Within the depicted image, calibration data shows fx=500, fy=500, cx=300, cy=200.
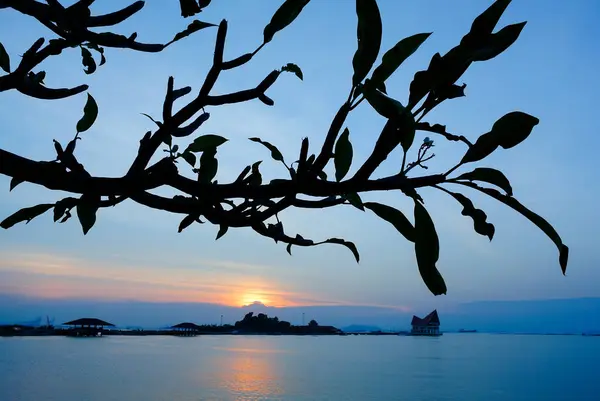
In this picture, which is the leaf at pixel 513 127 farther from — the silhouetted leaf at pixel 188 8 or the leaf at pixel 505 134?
the silhouetted leaf at pixel 188 8

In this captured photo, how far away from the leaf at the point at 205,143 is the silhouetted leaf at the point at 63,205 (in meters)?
0.33

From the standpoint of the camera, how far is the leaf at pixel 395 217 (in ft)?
2.80

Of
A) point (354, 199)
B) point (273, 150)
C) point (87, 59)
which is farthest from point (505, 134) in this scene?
point (87, 59)

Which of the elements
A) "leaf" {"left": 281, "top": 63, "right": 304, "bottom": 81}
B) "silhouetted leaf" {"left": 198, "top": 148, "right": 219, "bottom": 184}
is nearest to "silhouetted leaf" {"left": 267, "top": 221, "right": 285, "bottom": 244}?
"silhouetted leaf" {"left": 198, "top": 148, "right": 219, "bottom": 184}

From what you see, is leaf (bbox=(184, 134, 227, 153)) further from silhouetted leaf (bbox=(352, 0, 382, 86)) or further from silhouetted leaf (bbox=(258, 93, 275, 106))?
silhouetted leaf (bbox=(352, 0, 382, 86))

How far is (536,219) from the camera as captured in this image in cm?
77

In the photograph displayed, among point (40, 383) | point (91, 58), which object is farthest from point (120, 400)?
point (91, 58)

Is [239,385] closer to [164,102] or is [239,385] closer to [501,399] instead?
[501,399]

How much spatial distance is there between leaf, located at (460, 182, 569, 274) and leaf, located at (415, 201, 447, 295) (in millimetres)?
82

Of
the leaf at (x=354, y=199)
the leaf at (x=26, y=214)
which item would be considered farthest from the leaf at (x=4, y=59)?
the leaf at (x=354, y=199)

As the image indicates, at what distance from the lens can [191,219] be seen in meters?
1.25

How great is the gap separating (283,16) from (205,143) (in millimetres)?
540

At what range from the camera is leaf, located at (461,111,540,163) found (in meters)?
0.76

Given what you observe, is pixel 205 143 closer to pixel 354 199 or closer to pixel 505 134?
pixel 354 199
